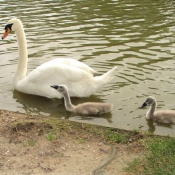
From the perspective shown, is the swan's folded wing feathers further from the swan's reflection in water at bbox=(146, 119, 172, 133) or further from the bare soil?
the bare soil

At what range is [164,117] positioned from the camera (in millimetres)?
6578

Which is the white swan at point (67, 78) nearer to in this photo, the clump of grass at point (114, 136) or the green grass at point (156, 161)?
the clump of grass at point (114, 136)

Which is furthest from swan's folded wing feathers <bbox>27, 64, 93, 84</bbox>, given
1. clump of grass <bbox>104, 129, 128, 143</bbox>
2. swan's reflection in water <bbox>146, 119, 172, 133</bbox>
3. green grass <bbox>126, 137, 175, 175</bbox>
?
green grass <bbox>126, 137, 175, 175</bbox>

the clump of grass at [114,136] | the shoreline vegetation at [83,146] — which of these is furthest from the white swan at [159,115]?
the clump of grass at [114,136]

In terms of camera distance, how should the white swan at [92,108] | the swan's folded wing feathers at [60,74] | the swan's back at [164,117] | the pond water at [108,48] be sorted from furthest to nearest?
the swan's folded wing feathers at [60,74] < the pond water at [108,48] < the white swan at [92,108] < the swan's back at [164,117]

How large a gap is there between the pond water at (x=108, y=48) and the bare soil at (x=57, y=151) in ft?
3.87

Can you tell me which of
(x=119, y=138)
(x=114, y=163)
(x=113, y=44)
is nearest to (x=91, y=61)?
(x=113, y=44)

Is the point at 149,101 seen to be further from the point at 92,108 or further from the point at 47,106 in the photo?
the point at 47,106

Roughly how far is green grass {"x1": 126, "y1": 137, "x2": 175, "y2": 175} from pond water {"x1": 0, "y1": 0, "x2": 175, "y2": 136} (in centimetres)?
141

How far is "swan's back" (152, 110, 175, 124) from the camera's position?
6.54 m

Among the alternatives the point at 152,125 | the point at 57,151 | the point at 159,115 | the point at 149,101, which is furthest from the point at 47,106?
the point at 57,151

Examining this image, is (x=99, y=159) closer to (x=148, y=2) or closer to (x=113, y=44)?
(x=113, y=44)

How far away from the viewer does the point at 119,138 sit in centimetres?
559

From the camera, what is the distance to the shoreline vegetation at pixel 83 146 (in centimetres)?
471
